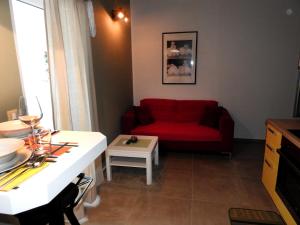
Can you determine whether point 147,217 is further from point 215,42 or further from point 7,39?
point 215,42

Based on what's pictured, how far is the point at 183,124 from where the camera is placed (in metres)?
3.71

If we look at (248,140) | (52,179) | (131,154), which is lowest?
(248,140)

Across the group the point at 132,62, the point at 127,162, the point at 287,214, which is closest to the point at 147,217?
the point at 127,162

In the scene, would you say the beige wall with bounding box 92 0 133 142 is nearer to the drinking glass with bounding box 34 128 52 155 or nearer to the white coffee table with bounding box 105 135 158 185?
the white coffee table with bounding box 105 135 158 185

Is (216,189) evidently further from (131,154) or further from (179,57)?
(179,57)

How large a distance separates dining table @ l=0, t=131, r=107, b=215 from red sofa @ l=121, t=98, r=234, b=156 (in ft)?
7.12

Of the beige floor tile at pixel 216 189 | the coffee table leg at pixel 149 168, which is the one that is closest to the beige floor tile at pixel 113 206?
the coffee table leg at pixel 149 168

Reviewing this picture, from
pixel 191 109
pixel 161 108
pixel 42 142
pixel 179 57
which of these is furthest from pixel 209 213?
pixel 179 57

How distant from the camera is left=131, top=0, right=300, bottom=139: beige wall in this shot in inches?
140

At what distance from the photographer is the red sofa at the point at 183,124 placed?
319 centimetres

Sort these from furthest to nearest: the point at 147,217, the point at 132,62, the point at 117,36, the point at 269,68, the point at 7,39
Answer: the point at 132,62, the point at 269,68, the point at 117,36, the point at 147,217, the point at 7,39

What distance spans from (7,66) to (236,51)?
11.3 feet

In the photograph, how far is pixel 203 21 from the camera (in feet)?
12.3

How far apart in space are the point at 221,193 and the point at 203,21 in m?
2.87
